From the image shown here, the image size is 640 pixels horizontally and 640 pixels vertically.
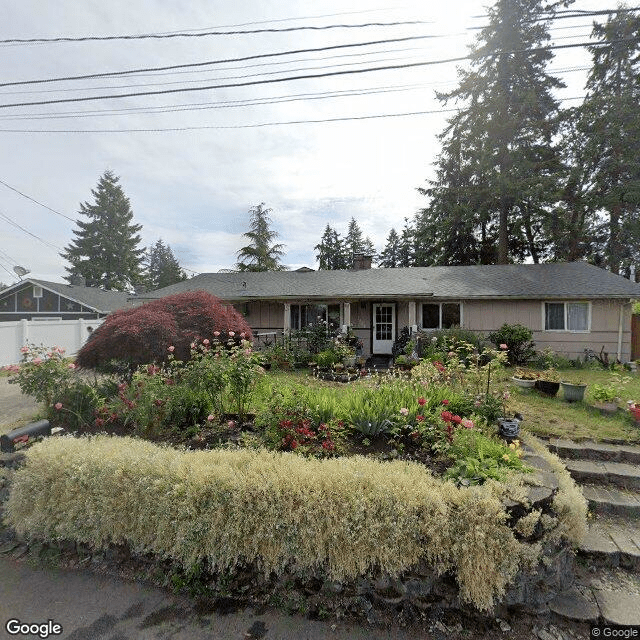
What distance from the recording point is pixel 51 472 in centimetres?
303

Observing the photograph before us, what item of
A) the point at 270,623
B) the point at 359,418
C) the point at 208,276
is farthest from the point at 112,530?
the point at 208,276

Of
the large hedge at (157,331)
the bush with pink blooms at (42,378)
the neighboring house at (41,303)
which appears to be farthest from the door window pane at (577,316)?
the neighboring house at (41,303)

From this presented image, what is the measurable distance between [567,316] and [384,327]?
6.35m

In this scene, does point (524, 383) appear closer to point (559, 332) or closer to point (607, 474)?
point (607, 474)

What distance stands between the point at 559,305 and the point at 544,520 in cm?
1181

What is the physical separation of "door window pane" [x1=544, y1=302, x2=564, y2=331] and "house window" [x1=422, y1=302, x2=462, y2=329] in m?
2.90

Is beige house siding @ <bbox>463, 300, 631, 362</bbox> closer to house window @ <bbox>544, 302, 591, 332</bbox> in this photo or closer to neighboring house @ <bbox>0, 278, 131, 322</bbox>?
house window @ <bbox>544, 302, 591, 332</bbox>

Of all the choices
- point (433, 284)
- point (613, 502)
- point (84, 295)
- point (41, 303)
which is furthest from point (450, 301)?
point (41, 303)

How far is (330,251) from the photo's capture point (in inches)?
1556

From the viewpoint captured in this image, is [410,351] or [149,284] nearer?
[410,351]

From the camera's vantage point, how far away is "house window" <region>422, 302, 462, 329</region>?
12.8 metres

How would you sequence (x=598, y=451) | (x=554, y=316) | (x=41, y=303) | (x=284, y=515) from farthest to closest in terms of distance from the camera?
1. (x=41, y=303)
2. (x=554, y=316)
3. (x=598, y=451)
4. (x=284, y=515)

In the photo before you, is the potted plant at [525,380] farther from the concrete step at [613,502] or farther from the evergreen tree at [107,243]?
the evergreen tree at [107,243]

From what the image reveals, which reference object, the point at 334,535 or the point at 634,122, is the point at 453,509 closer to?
the point at 334,535
